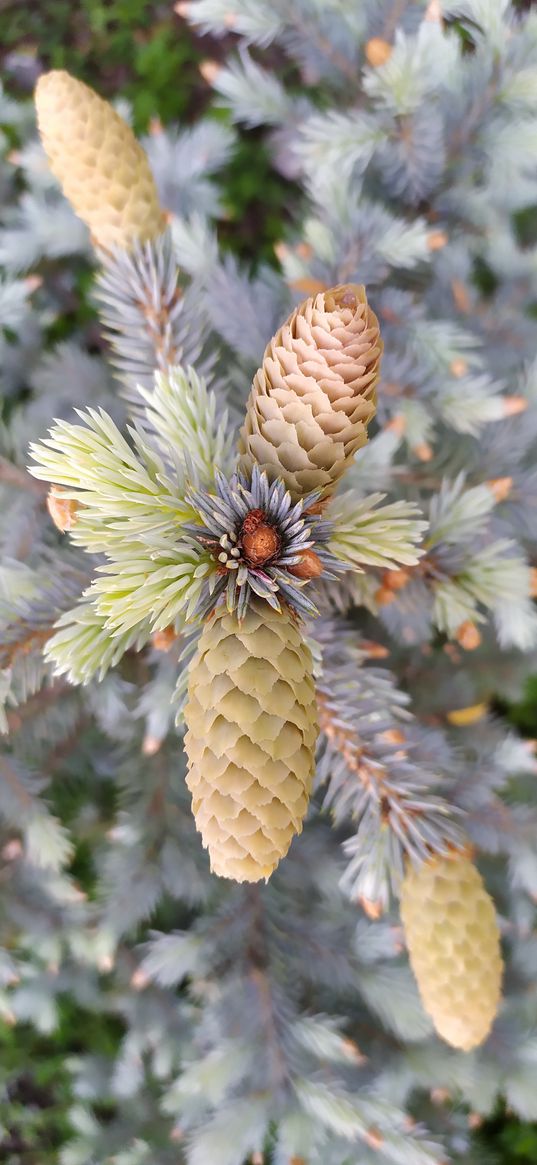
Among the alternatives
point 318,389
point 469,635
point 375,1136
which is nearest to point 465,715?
point 469,635

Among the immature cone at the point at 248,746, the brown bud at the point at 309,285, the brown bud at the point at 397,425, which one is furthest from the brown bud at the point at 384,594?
the brown bud at the point at 309,285

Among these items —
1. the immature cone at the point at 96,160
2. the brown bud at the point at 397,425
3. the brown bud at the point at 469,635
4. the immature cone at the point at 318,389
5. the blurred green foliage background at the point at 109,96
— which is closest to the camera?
the immature cone at the point at 318,389

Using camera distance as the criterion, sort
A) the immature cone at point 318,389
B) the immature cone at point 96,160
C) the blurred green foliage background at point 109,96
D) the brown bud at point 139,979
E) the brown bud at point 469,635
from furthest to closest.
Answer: the blurred green foliage background at point 109,96 < the brown bud at point 139,979 < the brown bud at point 469,635 < the immature cone at point 96,160 < the immature cone at point 318,389

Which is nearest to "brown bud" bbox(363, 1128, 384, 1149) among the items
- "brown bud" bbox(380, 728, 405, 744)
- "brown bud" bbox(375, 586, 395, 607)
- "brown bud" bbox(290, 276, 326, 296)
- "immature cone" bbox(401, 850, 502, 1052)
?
"immature cone" bbox(401, 850, 502, 1052)

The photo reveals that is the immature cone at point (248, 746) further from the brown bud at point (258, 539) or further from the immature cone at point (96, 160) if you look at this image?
the immature cone at point (96, 160)

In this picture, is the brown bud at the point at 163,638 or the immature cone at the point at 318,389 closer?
the immature cone at the point at 318,389

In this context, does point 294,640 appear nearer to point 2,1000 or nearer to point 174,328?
point 174,328
